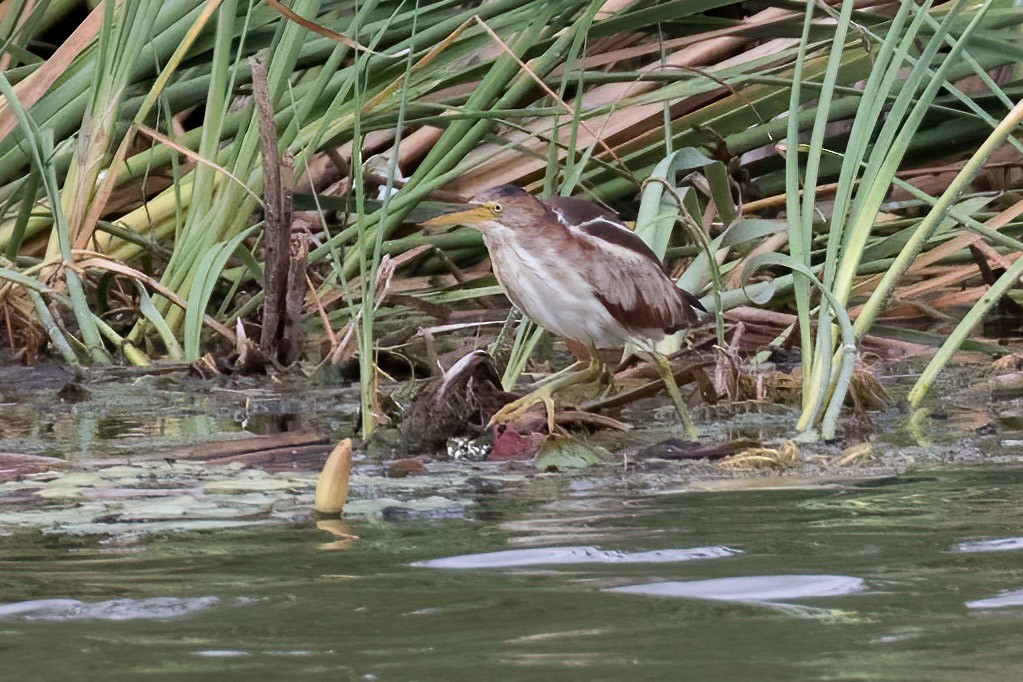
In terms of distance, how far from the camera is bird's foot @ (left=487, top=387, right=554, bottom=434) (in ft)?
10.7

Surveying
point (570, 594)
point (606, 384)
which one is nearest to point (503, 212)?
point (606, 384)

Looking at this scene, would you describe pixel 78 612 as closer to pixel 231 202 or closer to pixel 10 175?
pixel 231 202

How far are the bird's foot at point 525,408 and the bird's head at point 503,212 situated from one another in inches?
19.3

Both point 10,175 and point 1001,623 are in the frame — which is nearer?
point 1001,623

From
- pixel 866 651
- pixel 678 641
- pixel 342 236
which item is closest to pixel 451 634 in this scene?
pixel 678 641

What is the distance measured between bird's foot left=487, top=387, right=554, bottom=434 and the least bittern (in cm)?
15

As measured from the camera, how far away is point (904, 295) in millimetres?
5461

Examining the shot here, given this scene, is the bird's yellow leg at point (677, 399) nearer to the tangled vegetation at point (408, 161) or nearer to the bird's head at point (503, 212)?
the tangled vegetation at point (408, 161)

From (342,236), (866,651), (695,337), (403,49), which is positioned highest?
(403,49)

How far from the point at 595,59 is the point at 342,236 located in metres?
1.52

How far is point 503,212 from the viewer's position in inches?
147

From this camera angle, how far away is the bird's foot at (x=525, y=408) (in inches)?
129

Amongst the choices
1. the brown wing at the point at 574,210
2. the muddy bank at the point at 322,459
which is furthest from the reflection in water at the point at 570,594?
the brown wing at the point at 574,210

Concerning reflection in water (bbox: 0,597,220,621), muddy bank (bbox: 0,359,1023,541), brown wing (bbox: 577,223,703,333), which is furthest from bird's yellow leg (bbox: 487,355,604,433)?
reflection in water (bbox: 0,597,220,621)
